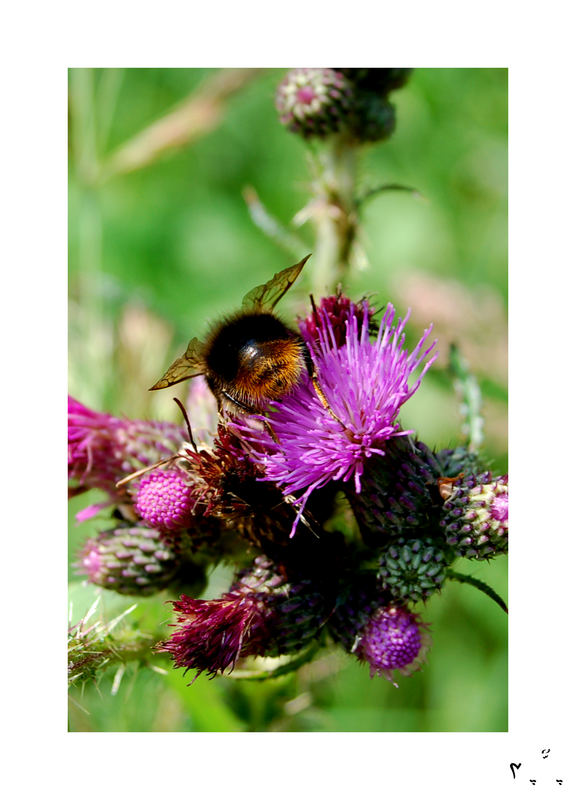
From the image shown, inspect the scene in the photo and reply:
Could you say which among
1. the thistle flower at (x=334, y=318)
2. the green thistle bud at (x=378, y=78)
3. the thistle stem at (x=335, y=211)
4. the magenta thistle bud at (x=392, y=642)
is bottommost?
the magenta thistle bud at (x=392, y=642)

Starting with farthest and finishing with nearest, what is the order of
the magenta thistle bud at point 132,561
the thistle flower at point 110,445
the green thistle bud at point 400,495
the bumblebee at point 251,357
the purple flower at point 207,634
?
the thistle flower at point 110,445 < the magenta thistle bud at point 132,561 < the green thistle bud at point 400,495 < the bumblebee at point 251,357 < the purple flower at point 207,634

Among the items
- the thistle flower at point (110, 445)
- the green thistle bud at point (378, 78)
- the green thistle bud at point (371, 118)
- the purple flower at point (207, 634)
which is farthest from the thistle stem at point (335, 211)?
the purple flower at point (207, 634)

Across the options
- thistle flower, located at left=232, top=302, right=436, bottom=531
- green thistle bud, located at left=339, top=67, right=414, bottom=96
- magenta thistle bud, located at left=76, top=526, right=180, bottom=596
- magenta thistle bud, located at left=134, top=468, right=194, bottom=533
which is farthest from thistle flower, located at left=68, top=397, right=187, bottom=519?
green thistle bud, located at left=339, top=67, right=414, bottom=96

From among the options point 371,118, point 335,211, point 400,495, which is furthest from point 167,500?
point 371,118

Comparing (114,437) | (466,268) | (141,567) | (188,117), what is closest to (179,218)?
(188,117)

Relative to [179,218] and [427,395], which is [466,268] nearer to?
[427,395]

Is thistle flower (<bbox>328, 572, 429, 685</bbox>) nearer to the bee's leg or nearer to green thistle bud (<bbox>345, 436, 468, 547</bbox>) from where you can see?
green thistle bud (<bbox>345, 436, 468, 547</bbox>)

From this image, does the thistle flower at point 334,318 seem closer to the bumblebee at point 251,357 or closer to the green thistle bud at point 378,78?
the bumblebee at point 251,357

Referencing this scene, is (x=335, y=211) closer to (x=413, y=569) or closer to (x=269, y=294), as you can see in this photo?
(x=269, y=294)
